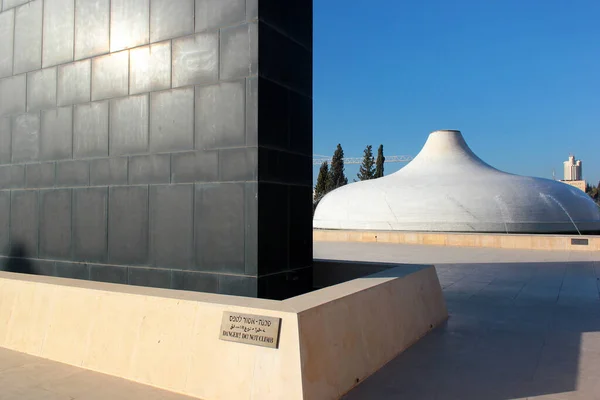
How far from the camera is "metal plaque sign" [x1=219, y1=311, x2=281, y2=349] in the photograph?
348 centimetres

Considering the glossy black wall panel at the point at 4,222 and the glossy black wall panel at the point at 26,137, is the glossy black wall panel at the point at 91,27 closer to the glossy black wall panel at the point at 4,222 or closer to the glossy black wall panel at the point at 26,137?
the glossy black wall panel at the point at 26,137

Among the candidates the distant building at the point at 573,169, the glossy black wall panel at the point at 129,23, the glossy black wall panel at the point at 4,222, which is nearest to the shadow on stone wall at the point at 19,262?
the glossy black wall panel at the point at 4,222

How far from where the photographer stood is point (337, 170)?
61.9 m

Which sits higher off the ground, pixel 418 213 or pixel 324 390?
pixel 418 213

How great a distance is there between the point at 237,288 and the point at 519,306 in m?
4.58

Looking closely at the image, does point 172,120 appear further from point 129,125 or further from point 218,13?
point 218,13

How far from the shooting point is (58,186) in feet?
20.6

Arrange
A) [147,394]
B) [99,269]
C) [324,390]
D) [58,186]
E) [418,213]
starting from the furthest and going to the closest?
[418,213] → [58,186] → [99,269] → [147,394] → [324,390]

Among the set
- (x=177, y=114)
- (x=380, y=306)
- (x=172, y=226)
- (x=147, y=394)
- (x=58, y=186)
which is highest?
(x=177, y=114)

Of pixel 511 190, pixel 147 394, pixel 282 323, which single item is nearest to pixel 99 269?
pixel 147 394

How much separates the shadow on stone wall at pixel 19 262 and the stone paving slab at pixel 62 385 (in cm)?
237

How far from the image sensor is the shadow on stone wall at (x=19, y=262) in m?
6.60

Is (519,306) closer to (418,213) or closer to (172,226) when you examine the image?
(172,226)

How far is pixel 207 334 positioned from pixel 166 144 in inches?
99.1
